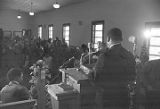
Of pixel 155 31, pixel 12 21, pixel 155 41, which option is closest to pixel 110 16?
pixel 155 31

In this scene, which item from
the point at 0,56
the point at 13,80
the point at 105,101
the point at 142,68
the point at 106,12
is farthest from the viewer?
the point at 106,12

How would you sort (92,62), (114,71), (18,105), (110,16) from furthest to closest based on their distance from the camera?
(110,16) < (92,62) < (114,71) < (18,105)

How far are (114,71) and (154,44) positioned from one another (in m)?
3.62

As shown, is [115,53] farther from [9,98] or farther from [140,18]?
[140,18]

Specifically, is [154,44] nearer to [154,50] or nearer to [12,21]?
[154,50]

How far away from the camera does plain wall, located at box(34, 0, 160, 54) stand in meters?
6.12

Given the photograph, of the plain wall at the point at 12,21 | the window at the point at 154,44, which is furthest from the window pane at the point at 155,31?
the plain wall at the point at 12,21

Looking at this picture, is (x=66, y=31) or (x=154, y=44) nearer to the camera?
(x=154, y=44)

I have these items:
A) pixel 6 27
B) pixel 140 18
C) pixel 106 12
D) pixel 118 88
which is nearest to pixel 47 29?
pixel 6 27

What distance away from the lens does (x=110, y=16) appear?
7.61 meters

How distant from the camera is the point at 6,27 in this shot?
15.7 m

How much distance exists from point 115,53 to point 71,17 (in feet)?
27.0

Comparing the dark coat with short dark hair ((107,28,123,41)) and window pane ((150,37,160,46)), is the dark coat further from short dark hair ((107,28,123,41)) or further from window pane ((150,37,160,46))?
window pane ((150,37,160,46))

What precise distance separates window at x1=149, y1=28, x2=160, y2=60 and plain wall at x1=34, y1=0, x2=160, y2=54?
32 centimetres
